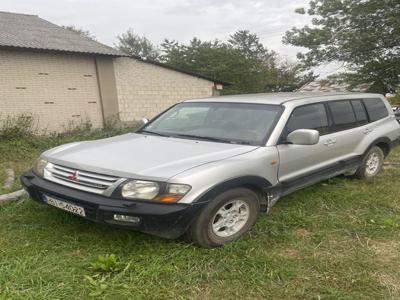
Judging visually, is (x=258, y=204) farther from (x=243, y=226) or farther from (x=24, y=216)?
(x=24, y=216)

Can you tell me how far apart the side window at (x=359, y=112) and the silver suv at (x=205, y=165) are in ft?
0.39

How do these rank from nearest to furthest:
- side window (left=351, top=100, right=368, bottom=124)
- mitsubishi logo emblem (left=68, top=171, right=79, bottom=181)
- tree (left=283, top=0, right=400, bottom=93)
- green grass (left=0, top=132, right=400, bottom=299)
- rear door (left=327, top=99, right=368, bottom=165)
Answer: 1. green grass (left=0, top=132, right=400, bottom=299)
2. mitsubishi logo emblem (left=68, top=171, right=79, bottom=181)
3. rear door (left=327, top=99, right=368, bottom=165)
4. side window (left=351, top=100, right=368, bottom=124)
5. tree (left=283, top=0, right=400, bottom=93)

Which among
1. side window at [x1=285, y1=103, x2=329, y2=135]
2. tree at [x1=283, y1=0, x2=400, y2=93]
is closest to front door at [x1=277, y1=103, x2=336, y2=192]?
side window at [x1=285, y1=103, x2=329, y2=135]

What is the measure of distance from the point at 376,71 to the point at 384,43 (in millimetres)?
1344

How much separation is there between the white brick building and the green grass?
7.77 m

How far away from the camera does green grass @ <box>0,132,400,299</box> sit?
2.87 m

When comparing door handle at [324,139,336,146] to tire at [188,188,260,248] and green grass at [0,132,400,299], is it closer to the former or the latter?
green grass at [0,132,400,299]

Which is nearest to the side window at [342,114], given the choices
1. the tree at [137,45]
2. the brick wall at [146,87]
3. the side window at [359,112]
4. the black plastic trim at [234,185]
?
the side window at [359,112]

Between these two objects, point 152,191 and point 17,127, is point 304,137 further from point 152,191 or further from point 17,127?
point 17,127

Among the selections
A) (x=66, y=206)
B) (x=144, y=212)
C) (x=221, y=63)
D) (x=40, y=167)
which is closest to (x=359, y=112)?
(x=144, y=212)

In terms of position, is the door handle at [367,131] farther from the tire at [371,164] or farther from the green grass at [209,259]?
the green grass at [209,259]

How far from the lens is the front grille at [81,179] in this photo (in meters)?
3.23

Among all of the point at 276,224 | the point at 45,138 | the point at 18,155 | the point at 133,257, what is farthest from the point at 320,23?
the point at 133,257

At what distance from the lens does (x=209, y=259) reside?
3299 millimetres
